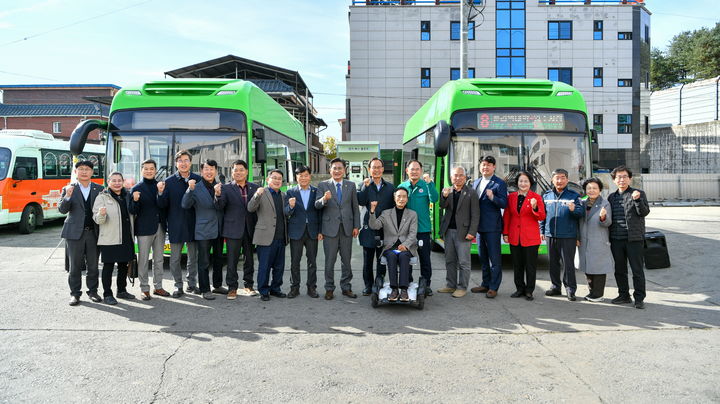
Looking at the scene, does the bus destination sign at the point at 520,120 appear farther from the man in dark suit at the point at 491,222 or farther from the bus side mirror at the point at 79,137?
the bus side mirror at the point at 79,137

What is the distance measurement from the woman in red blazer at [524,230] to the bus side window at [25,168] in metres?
13.9

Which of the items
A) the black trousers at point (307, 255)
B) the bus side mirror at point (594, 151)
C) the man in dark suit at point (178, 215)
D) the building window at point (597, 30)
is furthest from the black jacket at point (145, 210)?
the building window at point (597, 30)

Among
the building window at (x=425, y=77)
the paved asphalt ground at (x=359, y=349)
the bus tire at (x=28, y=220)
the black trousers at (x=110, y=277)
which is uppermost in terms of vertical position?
the building window at (x=425, y=77)

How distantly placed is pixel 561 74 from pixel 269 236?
106 ft

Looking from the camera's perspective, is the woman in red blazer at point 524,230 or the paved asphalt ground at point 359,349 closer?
the paved asphalt ground at point 359,349

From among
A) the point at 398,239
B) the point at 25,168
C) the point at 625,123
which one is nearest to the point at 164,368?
the point at 398,239

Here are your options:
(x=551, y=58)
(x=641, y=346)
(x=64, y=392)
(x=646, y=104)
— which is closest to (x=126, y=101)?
(x=64, y=392)

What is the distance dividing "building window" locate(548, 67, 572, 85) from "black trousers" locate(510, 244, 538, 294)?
30252 millimetres

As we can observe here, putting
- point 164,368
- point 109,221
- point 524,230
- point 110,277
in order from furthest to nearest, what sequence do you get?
point 524,230
point 110,277
point 109,221
point 164,368

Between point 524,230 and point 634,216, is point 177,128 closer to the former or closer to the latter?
point 524,230

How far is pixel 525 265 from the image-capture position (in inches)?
262

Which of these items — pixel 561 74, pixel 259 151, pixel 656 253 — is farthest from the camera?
pixel 561 74

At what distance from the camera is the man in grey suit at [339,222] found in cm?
665

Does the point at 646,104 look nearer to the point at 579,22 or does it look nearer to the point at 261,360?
the point at 579,22
